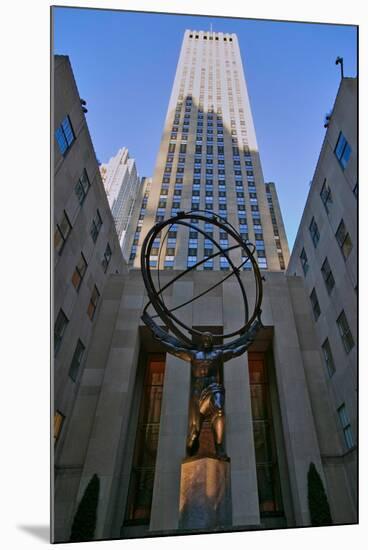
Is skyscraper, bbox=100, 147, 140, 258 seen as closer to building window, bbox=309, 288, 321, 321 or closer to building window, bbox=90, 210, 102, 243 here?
building window, bbox=90, 210, 102, 243

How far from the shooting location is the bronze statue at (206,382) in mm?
6402

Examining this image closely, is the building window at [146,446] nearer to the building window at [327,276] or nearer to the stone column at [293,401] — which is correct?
the stone column at [293,401]

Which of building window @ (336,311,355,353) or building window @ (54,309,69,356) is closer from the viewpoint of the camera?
building window @ (54,309,69,356)

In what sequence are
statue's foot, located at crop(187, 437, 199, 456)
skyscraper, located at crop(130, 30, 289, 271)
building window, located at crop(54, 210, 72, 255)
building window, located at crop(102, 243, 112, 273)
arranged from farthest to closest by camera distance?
skyscraper, located at crop(130, 30, 289, 271), building window, located at crop(102, 243, 112, 273), building window, located at crop(54, 210, 72, 255), statue's foot, located at crop(187, 437, 199, 456)

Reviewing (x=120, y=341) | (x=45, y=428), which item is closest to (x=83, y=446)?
(x=120, y=341)

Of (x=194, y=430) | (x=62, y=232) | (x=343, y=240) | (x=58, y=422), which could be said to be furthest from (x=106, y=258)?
(x=194, y=430)

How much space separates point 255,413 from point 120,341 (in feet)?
20.8

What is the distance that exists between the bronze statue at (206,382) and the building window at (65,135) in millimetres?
7175

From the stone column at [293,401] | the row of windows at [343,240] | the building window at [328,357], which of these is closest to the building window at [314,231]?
the row of windows at [343,240]

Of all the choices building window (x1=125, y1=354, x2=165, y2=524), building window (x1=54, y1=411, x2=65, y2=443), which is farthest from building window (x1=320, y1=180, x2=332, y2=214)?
building window (x1=54, y1=411, x2=65, y2=443)

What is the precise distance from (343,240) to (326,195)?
2459mm

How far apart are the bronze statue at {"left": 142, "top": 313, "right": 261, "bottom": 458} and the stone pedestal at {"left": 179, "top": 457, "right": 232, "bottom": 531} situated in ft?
0.95

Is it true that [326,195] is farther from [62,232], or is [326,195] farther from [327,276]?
[62,232]

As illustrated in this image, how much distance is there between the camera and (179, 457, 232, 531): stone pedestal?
5.72m
